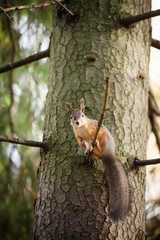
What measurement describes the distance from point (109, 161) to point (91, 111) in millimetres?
362

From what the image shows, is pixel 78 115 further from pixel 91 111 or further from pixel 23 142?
pixel 23 142

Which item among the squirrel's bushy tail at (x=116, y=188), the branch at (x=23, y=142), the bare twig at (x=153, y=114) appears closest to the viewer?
the squirrel's bushy tail at (x=116, y=188)

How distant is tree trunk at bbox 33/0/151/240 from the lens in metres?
1.58

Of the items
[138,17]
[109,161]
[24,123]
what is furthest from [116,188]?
[24,123]

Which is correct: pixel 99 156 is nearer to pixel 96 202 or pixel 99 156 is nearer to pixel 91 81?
pixel 96 202

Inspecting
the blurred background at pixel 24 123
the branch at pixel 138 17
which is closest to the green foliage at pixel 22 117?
the blurred background at pixel 24 123

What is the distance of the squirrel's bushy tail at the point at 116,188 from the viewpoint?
1419 mm

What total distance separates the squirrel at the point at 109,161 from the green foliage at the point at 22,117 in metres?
0.99

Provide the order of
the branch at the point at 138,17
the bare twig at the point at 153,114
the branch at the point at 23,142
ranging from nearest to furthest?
the branch at the point at 23,142, the branch at the point at 138,17, the bare twig at the point at 153,114

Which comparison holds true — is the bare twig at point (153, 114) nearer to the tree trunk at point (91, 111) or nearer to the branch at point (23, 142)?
the tree trunk at point (91, 111)

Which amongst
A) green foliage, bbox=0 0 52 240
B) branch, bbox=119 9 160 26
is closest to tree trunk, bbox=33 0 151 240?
branch, bbox=119 9 160 26

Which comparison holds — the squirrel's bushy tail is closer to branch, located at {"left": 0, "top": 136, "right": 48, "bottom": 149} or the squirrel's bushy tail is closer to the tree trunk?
the tree trunk

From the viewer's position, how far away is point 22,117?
309cm

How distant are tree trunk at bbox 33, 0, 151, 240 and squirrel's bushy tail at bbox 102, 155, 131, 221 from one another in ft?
0.27
